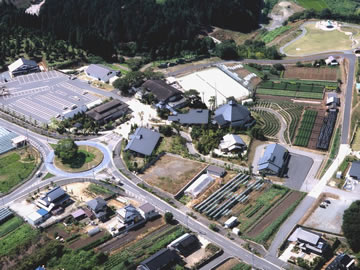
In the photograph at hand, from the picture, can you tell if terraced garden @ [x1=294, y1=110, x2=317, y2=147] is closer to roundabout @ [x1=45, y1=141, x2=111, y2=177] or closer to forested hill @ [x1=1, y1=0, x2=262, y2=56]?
roundabout @ [x1=45, y1=141, x2=111, y2=177]

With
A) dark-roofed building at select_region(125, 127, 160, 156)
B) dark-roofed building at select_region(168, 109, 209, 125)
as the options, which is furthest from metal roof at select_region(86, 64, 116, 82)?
dark-roofed building at select_region(125, 127, 160, 156)

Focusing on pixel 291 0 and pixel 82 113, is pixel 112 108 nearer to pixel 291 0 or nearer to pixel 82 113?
pixel 82 113

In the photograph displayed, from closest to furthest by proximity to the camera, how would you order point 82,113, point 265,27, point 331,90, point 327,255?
point 327,255
point 82,113
point 331,90
point 265,27

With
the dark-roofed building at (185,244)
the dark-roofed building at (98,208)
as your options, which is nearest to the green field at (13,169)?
the dark-roofed building at (98,208)

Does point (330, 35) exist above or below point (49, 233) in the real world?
above

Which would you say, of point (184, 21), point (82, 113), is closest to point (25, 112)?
point (82, 113)

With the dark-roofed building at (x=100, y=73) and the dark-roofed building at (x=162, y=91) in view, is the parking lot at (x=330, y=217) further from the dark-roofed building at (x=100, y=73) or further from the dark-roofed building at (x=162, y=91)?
the dark-roofed building at (x=100, y=73)

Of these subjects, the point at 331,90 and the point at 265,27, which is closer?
the point at 331,90
